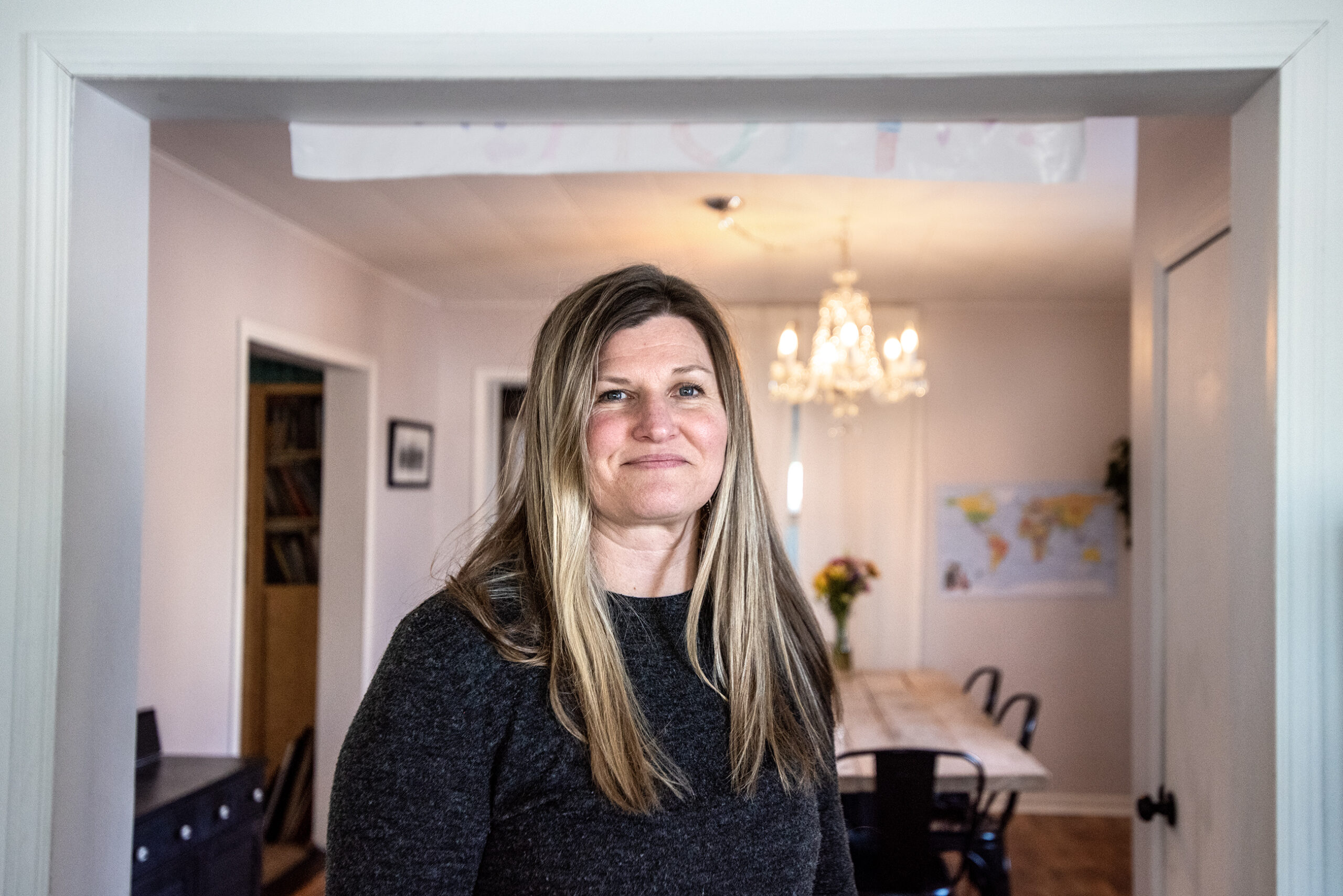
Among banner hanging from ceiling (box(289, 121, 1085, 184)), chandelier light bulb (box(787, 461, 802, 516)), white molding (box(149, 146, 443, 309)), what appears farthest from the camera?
chandelier light bulb (box(787, 461, 802, 516))

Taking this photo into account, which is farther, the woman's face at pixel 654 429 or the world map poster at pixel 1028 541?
the world map poster at pixel 1028 541

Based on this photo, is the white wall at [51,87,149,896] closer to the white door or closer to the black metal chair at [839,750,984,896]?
the white door

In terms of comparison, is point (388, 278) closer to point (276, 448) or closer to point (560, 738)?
point (276, 448)

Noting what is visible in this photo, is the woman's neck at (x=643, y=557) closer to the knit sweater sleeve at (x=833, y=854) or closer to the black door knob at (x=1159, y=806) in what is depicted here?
the knit sweater sleeve at (x=833, y=854)

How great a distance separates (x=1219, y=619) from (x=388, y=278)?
411 centimetres

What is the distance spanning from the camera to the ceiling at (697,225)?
3.43 metres

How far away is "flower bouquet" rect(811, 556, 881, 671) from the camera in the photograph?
15.5ft

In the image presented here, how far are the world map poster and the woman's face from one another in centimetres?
470

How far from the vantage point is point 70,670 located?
1452 millimetres

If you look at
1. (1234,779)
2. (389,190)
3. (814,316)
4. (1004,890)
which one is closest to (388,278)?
(389,190)

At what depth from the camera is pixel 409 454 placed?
5.18m

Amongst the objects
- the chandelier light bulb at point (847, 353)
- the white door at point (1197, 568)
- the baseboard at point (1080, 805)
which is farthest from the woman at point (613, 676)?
the baseboard at point (1080, 805)

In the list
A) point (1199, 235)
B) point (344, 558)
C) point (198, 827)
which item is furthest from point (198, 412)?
point (1199, 235)

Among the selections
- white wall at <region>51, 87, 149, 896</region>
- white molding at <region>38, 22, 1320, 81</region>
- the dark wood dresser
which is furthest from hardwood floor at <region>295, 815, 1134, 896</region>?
white molding at <region>38, 22, 1320, 81</region>
